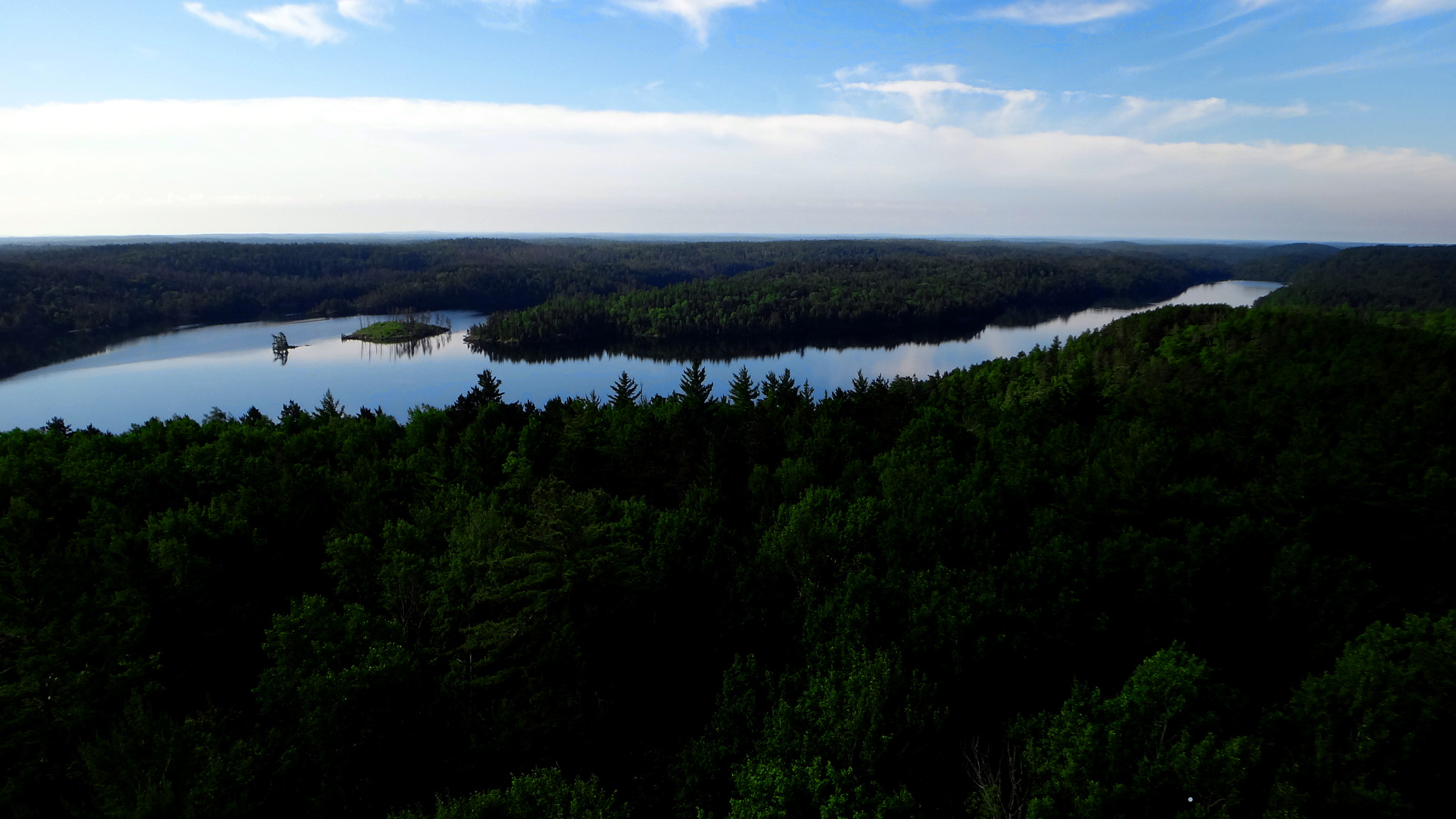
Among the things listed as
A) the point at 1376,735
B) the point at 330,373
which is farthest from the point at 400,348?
the point at 1376,735

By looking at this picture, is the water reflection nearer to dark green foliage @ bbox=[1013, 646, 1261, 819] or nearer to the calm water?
the calm water

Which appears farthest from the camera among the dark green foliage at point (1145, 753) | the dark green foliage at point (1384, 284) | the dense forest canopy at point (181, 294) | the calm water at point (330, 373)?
the dense forest canopy at point (181, 294)

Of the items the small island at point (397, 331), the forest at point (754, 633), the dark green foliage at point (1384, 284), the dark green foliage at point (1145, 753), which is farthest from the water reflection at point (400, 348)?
the dark green foliage at point (1384, 284)

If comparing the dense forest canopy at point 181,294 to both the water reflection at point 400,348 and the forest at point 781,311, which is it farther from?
the water reflection at point 400,348

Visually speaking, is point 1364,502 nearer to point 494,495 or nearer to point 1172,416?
point 1172,416

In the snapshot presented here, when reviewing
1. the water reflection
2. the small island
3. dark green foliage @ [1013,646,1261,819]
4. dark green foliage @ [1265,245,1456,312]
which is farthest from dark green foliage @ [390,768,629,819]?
the small island

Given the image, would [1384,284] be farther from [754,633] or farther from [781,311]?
[754,633]
